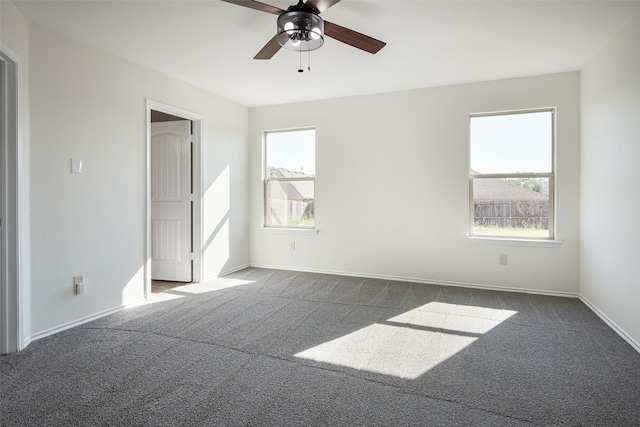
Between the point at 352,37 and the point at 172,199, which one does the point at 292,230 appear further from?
the point at 352,37

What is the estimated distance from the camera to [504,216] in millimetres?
4180

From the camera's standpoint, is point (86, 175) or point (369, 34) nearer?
point (369, 34)

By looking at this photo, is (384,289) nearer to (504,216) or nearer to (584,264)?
(504,216)

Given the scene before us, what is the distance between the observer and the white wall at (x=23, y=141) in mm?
2467

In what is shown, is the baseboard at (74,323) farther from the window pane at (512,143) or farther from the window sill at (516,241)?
the window pane at (512,143)

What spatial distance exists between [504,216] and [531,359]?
218cm

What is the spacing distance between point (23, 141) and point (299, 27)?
7.15ft

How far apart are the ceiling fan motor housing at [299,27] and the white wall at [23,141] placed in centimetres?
188

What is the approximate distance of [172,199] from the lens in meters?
4.54

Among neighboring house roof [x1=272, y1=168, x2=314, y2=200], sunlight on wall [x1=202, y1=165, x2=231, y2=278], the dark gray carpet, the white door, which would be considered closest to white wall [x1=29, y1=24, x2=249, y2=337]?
the dark gray carpet

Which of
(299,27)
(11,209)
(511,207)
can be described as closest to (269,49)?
(299,27)

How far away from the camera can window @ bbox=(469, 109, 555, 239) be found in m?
4.03

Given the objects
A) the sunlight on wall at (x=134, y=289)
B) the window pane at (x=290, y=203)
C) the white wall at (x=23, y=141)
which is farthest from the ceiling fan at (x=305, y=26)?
the window pane at (x=290, y=203)

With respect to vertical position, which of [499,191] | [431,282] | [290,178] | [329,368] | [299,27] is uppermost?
[299,27]
